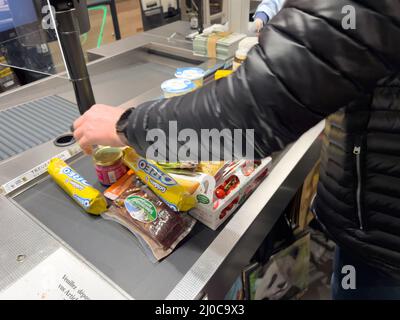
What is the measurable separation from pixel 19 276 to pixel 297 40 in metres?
0.58

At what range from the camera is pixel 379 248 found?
0.66m

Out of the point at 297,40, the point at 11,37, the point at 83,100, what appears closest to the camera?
the point at 297,40

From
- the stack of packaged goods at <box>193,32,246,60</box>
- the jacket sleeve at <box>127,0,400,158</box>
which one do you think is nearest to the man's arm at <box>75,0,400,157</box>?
the jacket sleeve at <box>127,0,400,158</box>

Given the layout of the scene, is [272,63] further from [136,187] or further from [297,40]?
[136,187]

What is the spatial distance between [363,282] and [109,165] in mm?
717

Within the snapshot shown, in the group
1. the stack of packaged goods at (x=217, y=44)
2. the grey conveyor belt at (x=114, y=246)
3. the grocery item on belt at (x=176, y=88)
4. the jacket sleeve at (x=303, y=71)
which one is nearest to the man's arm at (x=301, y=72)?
the jacket sleeve at (x=303, y=71)

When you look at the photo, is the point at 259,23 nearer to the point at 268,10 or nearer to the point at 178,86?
the point at 268,10

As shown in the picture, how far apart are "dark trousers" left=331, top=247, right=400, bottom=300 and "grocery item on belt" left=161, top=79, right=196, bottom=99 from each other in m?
0.61

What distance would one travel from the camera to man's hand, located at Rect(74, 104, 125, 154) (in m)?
0.55

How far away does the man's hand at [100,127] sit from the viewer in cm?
55

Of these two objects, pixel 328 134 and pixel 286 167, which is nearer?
pixel 328 134

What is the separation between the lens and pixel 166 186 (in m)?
0.62

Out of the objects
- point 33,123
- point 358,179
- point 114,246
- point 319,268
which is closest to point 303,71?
point 358,179
